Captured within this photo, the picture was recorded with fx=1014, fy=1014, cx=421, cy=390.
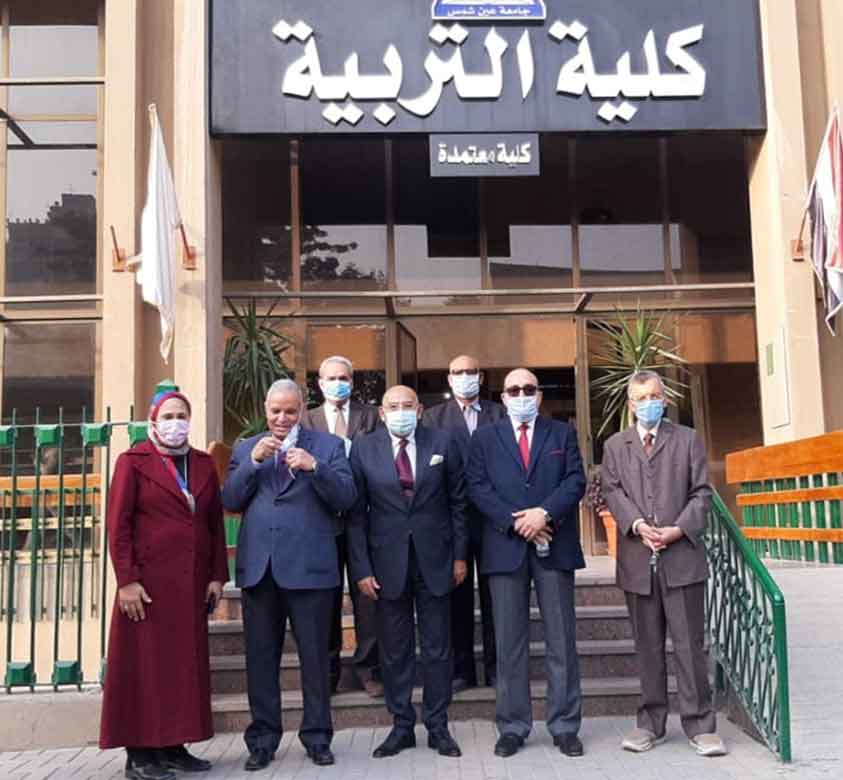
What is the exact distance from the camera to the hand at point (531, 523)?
15.8 ft

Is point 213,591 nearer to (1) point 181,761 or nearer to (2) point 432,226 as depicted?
(1) point 181,761

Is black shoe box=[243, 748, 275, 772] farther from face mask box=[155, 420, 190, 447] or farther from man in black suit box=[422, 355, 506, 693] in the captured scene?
face mask box=[155, 420, 190, 447]

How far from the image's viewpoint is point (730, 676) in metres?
5.26

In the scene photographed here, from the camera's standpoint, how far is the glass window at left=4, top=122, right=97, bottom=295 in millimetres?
10500

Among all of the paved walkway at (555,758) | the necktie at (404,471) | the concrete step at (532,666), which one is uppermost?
the necktie at (404,471)

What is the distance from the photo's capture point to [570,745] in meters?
4.76

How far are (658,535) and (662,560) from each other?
0.15 meters

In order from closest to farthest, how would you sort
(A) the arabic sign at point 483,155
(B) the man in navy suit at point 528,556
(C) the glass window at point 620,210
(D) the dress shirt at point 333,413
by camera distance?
(B) the man in navy suit at point 528,556
(D) the dress shirt at point 333,413
(A) the arabic sign at point 483,155
(C) the glass window at point 620,210

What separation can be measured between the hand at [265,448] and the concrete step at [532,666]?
1.57 metres

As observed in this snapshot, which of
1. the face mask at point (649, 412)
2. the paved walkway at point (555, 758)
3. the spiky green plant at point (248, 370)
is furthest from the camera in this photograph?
the spiky green plant at point (248, 370)

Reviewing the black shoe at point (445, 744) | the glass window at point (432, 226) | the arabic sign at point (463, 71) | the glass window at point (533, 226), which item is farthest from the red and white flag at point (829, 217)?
the black shoe at point (445, 744)

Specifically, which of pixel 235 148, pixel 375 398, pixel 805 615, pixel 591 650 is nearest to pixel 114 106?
pixel 235 148

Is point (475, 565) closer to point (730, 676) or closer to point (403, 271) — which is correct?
point (730, 676)

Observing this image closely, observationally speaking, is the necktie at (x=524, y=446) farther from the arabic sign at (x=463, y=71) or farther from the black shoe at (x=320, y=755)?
the arabic sign at (x=463, y=71)
